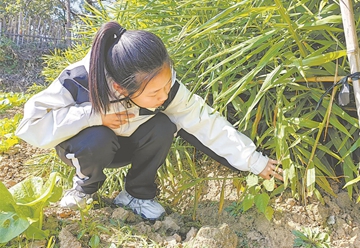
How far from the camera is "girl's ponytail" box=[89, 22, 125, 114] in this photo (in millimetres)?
956

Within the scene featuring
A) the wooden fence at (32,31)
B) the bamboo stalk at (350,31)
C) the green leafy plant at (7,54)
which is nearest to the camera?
the bamboo stalk at (350,31)

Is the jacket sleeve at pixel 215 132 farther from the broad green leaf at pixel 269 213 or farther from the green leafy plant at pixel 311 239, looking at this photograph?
the green leafy plant at pixel 311 239

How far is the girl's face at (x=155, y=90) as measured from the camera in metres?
0.96

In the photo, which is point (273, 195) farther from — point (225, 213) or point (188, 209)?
point (188, 209)

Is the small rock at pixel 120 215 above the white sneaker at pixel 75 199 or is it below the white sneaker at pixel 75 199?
below

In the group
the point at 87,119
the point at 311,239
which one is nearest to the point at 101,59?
the point at 87,119

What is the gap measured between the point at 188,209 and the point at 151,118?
36 cm

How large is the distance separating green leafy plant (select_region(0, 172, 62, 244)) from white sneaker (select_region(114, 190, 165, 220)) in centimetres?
30

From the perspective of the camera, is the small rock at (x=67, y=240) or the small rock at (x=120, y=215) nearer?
the small rock at (x=67, y=240)

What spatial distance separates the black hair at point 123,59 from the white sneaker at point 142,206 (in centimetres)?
44

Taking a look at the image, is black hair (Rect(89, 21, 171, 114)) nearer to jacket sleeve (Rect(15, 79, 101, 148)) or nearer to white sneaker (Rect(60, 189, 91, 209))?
jacket sleeve (Rect(15, 79, 101, 148))

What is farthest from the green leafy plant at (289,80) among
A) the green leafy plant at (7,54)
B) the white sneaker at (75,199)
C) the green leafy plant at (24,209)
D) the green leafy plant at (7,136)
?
the green leafy plant at (7,54)

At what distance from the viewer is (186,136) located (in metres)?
1.25

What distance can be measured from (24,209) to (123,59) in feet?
1.58
